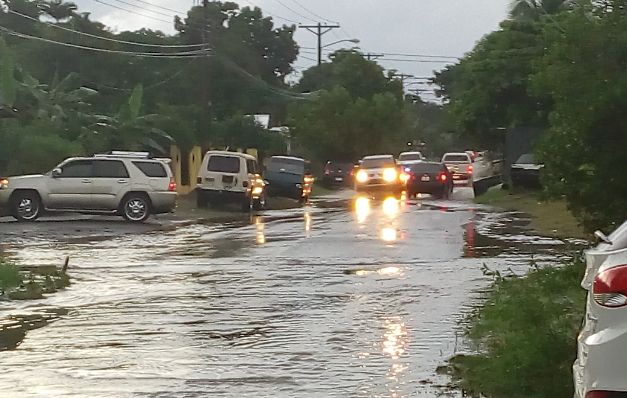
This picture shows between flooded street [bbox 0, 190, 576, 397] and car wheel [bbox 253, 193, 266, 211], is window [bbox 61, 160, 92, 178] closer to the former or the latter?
flooded street [bbox 0, 190, 576, 397]

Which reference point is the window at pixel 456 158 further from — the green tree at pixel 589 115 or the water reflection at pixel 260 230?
the green tree at pixel 589 115

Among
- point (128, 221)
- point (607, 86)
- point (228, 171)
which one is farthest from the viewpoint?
point (228, 171)

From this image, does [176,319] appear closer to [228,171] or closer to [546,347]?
[546,347]

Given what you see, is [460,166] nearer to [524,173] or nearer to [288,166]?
[524,173]

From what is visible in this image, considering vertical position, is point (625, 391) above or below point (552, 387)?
above

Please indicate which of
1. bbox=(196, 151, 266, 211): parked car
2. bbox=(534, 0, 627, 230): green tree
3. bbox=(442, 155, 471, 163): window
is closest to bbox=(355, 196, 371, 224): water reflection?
bbox=(196, 151, 266, 211): parked car

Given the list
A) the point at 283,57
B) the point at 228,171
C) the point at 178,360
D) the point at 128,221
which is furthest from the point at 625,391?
the point at 283,57

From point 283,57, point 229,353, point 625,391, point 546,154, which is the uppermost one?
point 283,57

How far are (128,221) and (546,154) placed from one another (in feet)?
58.0

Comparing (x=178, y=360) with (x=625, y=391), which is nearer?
(x=625, y=391)

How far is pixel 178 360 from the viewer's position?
404 inches

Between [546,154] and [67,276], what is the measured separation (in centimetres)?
714

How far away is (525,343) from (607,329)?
3.45 meters

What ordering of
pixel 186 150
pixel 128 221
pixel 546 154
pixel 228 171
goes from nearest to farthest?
pixel 546 154 → pixel 128 221 → pixel 228 171 → pixel 186 150
